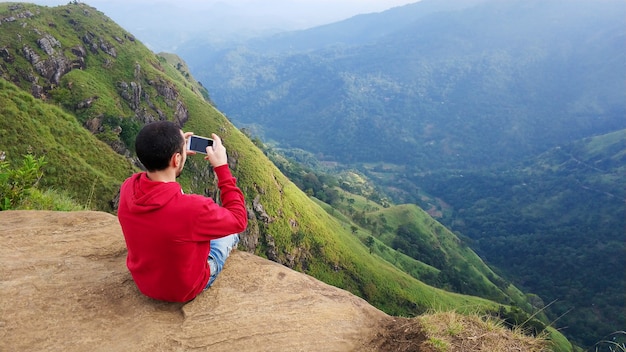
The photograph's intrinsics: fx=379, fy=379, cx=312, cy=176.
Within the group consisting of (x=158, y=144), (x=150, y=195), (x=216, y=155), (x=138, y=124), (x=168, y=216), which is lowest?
(x=138, y=124)

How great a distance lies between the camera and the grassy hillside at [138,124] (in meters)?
54.1

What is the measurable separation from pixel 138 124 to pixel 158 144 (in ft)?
204

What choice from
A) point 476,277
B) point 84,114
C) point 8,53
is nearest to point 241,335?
point 84,114

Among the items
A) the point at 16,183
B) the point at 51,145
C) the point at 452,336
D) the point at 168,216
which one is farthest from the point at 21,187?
the point at 51,145

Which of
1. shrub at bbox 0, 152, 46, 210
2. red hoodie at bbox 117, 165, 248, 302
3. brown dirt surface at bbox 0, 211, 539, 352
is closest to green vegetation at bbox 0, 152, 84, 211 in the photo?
shrub at bbox 0, 152, 46, 210

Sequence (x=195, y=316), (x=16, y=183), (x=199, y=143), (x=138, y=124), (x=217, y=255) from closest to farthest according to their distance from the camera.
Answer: (x=195, y=316), (x=199, y=143), (x=217, y=255), (x=16, y=183), (x=138, y=124)

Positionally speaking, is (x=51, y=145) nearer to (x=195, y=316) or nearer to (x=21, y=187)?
(x=21, y=187)

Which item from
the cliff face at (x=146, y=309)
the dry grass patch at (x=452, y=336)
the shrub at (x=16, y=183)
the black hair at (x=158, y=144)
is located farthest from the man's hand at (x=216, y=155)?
the shrub at (x=16, y=183)

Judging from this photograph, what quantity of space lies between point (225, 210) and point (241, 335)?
2.04m

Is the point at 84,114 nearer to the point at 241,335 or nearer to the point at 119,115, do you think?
the point at 119,115

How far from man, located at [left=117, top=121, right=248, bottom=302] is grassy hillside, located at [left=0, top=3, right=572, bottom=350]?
34948mm

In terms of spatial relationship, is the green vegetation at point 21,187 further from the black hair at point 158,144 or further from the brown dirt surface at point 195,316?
the black hair at point 158,144

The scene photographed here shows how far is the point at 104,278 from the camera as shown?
7.00 meters

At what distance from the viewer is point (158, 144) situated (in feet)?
17.5
